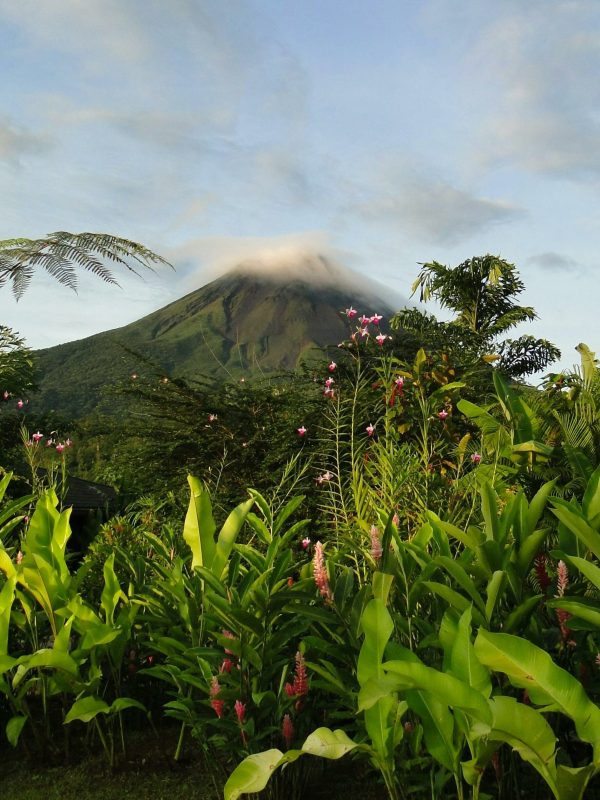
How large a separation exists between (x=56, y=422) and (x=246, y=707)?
1192cm

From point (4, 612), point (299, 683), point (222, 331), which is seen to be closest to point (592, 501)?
point (299, 683)

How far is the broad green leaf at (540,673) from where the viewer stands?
1.38 metres

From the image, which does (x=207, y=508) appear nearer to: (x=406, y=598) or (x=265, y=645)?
(x=265, y=645)

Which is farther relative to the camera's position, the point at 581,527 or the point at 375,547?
the point at 375,547

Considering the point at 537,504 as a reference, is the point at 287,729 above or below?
below

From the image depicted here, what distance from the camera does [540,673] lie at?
1384 millimetres

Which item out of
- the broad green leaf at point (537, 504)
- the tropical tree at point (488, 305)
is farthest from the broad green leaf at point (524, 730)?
the tropical tree at point (488, 305)

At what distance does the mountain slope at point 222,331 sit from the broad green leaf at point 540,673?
41029 millimetres

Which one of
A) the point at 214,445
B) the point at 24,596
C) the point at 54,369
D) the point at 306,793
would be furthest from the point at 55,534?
the point at 54,369

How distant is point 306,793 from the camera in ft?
7.21

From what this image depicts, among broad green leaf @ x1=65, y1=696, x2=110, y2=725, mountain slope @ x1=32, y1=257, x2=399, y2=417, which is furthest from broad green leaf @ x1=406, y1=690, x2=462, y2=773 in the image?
mountain slope @ x1=32, y1=257, x2=399, y2=417

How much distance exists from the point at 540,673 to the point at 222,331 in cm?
9738

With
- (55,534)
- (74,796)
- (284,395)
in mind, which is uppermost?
(284,395)

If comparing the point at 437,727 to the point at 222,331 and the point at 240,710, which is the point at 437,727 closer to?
the point at 240,710
